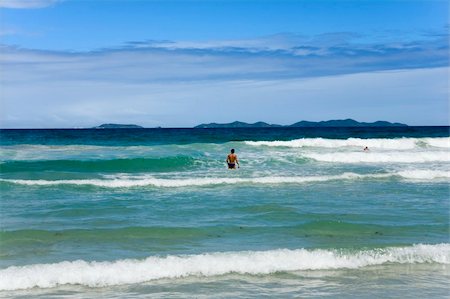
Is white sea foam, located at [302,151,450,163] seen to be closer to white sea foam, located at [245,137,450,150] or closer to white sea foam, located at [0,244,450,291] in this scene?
white sea foam, located at [245,137,450,150]

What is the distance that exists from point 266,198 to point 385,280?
23.0 ft

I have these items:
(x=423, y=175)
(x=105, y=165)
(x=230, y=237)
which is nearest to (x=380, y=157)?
(x=423, y=175)

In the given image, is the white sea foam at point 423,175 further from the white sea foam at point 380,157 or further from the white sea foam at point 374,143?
the white sea foam at point 374,143

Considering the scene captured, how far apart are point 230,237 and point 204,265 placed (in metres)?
2.00

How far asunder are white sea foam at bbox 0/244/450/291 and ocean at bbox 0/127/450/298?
0.05 ft

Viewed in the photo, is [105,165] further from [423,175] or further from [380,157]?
[423,175]

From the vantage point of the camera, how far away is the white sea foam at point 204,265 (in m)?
7.73

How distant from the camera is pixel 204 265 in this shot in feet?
27.1

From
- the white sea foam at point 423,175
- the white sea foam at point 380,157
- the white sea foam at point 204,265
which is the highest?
the white sea foam at point 380,157

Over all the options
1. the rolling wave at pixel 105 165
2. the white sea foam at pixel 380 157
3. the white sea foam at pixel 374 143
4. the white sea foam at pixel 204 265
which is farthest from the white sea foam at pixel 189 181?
the white sea foam at pixel 374 143

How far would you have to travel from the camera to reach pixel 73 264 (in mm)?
8117

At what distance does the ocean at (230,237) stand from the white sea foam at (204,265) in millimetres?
16

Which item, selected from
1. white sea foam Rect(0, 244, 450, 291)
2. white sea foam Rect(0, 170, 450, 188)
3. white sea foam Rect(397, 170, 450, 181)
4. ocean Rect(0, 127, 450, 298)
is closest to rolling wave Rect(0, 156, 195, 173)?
ocean Rect(0, 127, 450, 298)

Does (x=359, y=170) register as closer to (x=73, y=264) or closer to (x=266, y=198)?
(x=266, y=198)
